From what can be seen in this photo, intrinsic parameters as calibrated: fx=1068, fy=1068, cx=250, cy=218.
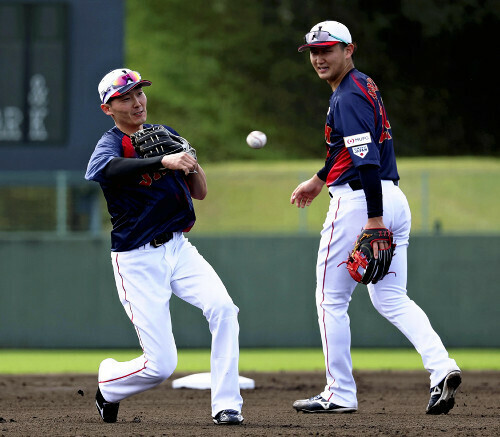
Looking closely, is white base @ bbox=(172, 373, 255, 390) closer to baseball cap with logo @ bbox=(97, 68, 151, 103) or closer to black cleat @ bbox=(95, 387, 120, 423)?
black cleat @ bbox=(95, 387, 120, 423)

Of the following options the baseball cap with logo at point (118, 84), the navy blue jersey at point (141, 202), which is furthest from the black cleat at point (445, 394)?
the baseball cap with logo at point (118, 84)

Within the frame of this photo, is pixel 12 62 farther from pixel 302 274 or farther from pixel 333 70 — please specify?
pixel 333 70

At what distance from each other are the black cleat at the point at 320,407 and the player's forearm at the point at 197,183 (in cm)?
127

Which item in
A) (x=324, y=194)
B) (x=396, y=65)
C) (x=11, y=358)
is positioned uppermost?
(x=396, y=65)

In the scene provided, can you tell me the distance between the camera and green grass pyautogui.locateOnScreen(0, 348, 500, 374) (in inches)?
381

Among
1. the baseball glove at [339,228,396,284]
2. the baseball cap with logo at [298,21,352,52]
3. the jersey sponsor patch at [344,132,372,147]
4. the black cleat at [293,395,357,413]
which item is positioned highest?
the baseball cap with logo at [298,21,352,52]

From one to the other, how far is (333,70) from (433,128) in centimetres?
2084

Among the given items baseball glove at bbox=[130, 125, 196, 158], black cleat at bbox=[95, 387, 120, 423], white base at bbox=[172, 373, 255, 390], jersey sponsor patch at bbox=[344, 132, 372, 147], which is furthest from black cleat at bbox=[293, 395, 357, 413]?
white base at bbox=[172, 373, 255, 390]

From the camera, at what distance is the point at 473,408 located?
610 centimetres

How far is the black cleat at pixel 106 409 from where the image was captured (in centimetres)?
544

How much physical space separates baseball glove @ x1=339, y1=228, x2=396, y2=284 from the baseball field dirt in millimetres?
741

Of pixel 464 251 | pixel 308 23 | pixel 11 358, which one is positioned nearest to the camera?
pixel 11 358

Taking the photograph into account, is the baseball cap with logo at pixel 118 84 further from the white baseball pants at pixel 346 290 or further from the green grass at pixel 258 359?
the green grass at pixel 258 359

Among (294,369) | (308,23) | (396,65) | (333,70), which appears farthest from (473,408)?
(308,23)
